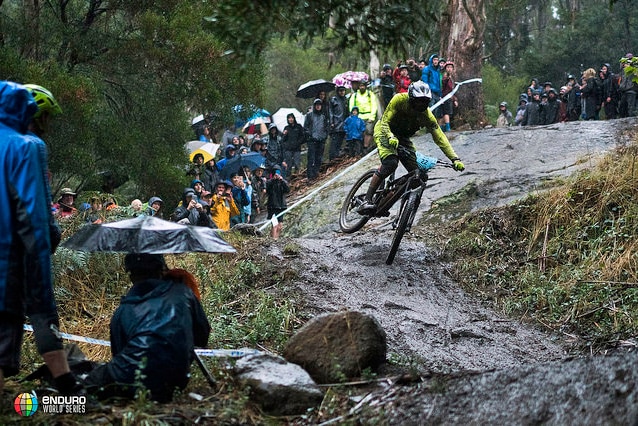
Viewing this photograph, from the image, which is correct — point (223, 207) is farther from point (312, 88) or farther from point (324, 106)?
point (312, 88)

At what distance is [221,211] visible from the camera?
599 inches

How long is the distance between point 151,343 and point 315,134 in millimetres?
15299

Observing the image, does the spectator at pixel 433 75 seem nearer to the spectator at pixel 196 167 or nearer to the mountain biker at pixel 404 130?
the spectator at pixel 196 167

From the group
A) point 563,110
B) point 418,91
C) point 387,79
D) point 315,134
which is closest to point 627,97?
point 563,110

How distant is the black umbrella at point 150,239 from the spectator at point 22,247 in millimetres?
902

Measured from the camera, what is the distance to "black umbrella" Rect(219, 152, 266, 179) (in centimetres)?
1936

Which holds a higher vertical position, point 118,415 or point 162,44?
point 162,44

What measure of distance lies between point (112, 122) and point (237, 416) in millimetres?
11728

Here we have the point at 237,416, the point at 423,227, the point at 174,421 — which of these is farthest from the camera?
Answer: the point at 423,227

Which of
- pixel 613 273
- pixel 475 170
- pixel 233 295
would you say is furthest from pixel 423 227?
pixel 233 295

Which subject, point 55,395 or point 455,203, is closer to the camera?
point 55,395

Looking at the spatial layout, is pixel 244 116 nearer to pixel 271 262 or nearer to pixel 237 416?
pixel 271 262

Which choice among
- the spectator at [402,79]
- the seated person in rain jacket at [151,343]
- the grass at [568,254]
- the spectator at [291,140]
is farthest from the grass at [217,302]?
the spectator at [291,140]

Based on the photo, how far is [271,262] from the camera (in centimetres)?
1026
